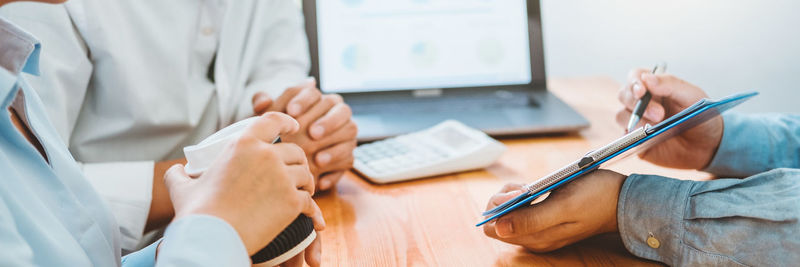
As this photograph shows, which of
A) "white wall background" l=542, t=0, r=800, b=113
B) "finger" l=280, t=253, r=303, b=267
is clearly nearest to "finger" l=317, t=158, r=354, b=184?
"finger" l=280, t=253, r=303, b=267

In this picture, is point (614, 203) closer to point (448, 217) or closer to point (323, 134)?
point (448, 217)

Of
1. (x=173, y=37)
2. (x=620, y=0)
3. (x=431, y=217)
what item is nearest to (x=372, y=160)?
(x=431, y=217)

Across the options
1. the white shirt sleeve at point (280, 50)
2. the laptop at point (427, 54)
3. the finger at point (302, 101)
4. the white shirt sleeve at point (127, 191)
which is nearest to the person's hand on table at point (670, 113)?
the laptop at point (427, 54)

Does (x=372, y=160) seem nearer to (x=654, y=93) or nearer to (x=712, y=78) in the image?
(x=654, y=93)

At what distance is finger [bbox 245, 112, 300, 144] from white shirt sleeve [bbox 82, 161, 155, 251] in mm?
361

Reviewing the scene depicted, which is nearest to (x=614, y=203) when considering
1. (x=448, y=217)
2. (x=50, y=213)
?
(x=448, y=217)

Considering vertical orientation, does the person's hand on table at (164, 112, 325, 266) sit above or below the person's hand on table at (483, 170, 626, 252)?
above

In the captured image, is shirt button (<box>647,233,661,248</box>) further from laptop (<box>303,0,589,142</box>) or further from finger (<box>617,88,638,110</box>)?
laptop (<box>303,0,589,142</box>)

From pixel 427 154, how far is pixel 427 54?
38 cm

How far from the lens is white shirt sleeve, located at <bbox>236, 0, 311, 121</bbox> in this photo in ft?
3.89

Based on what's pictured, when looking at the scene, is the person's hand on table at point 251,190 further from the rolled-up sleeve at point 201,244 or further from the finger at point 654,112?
the finger at point 654,112

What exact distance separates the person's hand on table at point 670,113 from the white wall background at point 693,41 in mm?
1001

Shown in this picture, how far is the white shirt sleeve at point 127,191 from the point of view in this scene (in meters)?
0.83

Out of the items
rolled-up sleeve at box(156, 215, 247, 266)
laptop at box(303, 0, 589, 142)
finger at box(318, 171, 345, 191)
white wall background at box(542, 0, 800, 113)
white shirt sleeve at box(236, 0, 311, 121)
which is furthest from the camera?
white wall background at box(542, 0, 800, 113)
